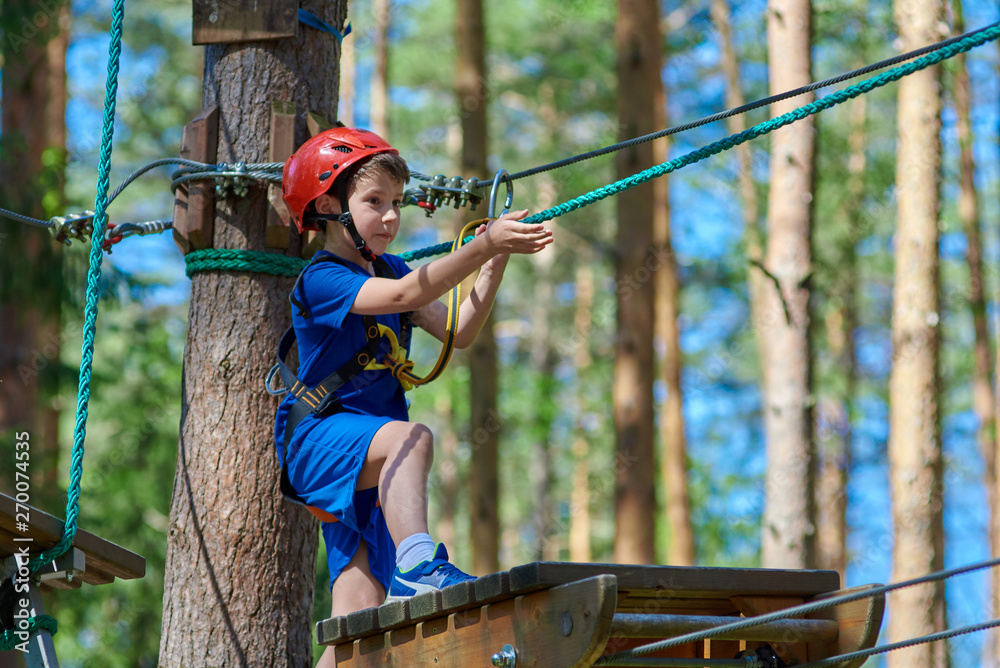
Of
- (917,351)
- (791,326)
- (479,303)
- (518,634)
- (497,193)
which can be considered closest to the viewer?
(518,634)

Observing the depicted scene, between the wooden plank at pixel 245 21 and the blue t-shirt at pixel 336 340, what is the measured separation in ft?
2.87

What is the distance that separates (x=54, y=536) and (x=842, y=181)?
1815cm

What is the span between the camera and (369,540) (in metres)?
2.90

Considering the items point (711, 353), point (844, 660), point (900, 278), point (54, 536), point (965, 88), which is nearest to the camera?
point (844, 660)

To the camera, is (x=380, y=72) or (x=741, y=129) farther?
(x=741, y=129)

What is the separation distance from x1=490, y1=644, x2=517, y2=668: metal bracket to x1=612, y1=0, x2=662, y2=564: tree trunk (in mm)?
6304

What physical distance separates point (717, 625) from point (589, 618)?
1.18 feet

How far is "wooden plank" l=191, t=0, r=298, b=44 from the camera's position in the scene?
132 inches

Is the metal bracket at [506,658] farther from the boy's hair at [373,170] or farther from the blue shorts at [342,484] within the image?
the boy's hair at [373,170]

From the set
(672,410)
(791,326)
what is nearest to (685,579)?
(791,326)

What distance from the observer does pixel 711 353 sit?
24766mm

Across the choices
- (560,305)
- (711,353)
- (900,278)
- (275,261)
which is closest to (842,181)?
(711,353)

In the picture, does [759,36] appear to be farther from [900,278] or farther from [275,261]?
[275,261]

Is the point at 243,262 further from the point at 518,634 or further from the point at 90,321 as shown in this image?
the point at 518,634
